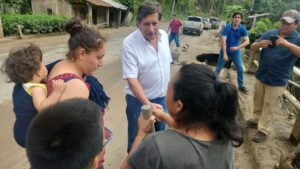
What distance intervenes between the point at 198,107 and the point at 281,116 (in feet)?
14.5

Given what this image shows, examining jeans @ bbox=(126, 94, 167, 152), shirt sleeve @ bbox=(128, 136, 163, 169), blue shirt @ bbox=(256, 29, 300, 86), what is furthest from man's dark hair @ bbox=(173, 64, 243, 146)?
blue shirt @ bbox=(256, 29, 300, 86)

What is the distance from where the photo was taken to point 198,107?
1.19 meters

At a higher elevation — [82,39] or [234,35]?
[82,39]

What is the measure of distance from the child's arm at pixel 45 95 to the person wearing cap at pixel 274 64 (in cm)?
290

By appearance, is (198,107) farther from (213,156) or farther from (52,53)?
(52,53)

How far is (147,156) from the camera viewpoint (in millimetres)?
1148

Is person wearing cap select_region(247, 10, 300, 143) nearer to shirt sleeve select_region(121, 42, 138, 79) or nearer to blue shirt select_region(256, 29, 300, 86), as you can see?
blue shirt select_region(256, 29, 300, 86)

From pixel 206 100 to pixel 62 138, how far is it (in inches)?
24.9

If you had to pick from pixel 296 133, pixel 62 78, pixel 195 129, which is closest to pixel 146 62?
pixel 62 78

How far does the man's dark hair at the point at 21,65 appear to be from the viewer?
1514 millimetres

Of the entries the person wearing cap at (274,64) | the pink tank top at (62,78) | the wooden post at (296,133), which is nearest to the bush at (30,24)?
the person wearing cap at (274,64)

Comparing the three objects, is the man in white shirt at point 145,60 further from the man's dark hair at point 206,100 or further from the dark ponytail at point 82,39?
the man's dark hair at point 206,100

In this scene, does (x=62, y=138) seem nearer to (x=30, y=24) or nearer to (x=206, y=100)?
(x=206, y=100)

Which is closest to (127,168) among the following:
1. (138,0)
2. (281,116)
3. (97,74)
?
(281,116)
